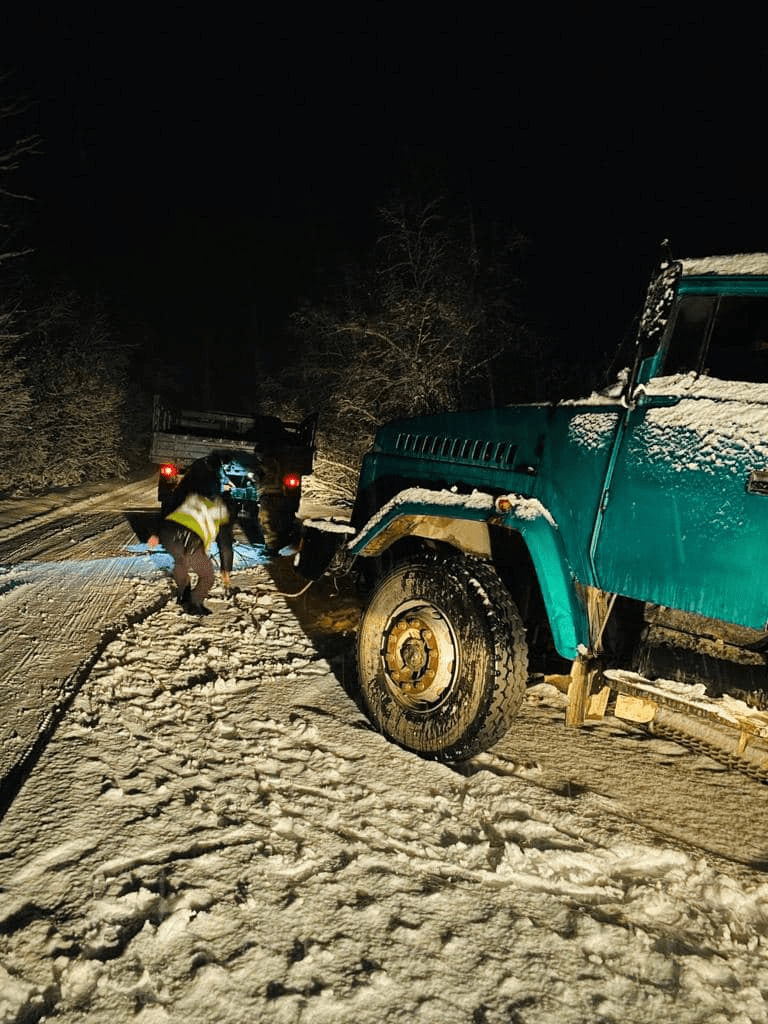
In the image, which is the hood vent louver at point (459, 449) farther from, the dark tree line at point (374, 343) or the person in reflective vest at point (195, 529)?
the dark tree line at point (374, 343)

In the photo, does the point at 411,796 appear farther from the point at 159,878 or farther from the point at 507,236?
the point at 507,236

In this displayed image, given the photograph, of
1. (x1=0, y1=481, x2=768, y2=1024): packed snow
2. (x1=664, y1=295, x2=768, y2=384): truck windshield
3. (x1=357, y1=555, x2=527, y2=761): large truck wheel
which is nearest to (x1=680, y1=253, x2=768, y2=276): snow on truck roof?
(x1=664, y1=295, x2=768, y2=384): truck windshield

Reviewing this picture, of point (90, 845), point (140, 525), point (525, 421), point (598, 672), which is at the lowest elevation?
point (140, 525)

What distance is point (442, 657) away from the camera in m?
3.18

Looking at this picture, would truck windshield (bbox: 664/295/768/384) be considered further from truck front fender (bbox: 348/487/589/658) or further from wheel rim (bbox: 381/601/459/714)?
wheel rim (bbox: 381/601/459/714)

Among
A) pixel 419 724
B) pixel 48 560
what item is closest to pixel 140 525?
pixel 48 560

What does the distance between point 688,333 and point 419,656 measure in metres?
2.12

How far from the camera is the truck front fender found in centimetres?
284

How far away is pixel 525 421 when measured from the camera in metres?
3.31

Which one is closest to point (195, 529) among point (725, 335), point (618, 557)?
point (618, 557)

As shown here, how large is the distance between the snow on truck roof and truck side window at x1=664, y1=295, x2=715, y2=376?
0.12 metres

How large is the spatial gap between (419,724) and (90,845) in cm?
164

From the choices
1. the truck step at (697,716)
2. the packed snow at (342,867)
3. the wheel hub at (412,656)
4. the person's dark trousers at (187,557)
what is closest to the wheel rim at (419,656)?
the wheel hub at (412,656)

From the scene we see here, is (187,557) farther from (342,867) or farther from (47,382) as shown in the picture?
(47,382)
